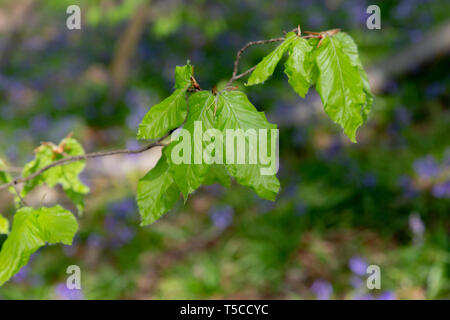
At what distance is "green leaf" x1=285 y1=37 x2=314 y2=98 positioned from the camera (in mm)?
947

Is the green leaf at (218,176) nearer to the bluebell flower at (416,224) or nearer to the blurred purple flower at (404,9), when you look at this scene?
the bluebell flower at (416,224)

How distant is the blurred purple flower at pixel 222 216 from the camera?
353cm

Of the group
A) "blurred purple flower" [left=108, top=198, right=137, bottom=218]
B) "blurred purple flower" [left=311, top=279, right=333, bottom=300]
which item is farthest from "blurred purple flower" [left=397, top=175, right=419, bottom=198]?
"blurred purple flower" [left=108, top=198, right=137, bottom=218]


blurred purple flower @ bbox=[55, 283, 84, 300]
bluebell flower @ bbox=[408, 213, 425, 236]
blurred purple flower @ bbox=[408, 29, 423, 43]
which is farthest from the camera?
blurred purple flower @ bbox=[408, 29, 423, 43]

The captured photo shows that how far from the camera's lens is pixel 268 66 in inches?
37.6

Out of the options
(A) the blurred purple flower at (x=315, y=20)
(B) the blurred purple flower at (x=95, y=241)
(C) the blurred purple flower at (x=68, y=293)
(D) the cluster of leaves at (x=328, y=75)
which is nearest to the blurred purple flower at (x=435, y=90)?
(A) the blurred purple flower at (x=315, y=20)

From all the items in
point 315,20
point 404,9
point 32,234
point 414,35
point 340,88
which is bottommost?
point 32,234

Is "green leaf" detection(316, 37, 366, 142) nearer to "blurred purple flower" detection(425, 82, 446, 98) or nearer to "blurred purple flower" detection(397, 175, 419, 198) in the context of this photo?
"blurred purple flower" detection(397, 175, 419, 198)

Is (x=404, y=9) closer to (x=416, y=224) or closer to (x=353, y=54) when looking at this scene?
(x=416, y=224)

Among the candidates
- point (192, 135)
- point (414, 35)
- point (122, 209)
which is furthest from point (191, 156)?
point (414, 35)

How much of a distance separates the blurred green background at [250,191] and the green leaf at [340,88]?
106cm

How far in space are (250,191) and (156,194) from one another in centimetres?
308

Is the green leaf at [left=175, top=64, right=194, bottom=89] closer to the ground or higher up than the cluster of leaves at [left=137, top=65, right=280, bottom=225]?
higher up
